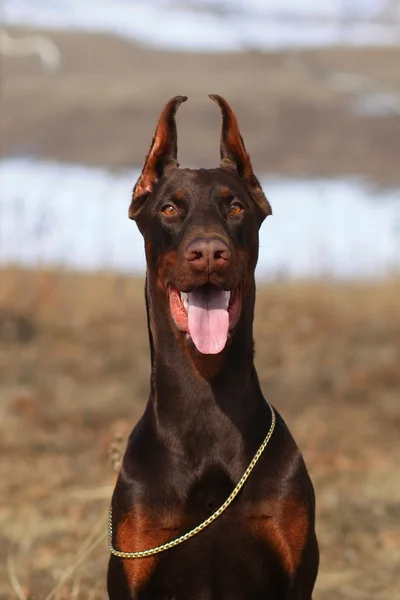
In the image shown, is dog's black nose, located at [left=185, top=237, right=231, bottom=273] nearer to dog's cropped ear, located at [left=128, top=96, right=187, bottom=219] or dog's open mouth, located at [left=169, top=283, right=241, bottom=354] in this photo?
dog's open mouth, located at [left=169, top=283, right=241, bottom=354]

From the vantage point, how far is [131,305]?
1552cm

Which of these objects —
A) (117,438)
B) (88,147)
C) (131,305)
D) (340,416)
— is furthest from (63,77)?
(117,438)

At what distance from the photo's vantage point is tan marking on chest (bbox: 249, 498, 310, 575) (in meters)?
4.13

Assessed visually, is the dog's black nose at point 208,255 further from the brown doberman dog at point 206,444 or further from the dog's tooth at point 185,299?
the dog's tooth at point 185,299

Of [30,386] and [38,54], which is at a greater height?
[38,54]

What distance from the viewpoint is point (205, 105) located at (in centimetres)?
2223

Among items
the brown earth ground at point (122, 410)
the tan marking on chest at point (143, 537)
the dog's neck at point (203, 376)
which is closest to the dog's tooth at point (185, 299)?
the dog's neck at point (203, 376)

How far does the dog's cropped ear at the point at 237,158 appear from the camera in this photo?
15.1ft

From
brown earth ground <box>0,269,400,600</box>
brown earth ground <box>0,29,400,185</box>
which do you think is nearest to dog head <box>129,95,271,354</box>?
brown earth ground <box>0,269,400,600</box>

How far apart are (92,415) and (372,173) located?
11.0m

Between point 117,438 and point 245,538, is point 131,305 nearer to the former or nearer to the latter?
point 117,438

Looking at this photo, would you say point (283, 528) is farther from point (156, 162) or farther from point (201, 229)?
point (156, 162)

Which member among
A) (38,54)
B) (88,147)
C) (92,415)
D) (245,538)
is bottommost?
(92,415)

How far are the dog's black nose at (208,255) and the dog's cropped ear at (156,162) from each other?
0.62 meters
